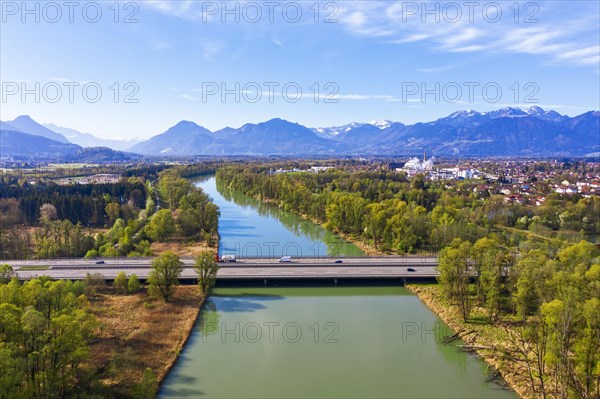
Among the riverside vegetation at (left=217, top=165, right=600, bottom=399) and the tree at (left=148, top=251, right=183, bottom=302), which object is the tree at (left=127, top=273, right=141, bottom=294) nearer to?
the tree at (left=148, top=251, right=183, bottom=302)

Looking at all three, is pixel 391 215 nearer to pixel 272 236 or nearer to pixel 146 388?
pixel 272 236

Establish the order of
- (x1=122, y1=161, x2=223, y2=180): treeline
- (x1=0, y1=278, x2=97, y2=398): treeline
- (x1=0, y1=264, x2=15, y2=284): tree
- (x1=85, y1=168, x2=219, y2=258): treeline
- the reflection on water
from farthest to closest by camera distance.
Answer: (x1=122, y1=161, x2=223, y2=180): treeline < the reflection on water < (x1=85, y1=168, x2=219, y2=258): treeline < (x1=0, y1=264, x2=15, y2=284): tree < (x1=0, y1=278, x2=97, y2=398): treeline

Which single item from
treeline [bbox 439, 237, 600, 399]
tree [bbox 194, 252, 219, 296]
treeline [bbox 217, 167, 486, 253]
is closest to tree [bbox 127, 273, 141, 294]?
tree [bbox 194, 252, 219, 296]

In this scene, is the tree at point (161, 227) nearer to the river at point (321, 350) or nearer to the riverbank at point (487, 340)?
the river at point (321, 350)

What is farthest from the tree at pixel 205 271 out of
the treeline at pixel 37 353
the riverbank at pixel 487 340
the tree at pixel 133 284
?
the riverbank at pixel 487 340

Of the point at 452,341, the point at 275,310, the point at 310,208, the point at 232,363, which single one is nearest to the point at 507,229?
the point at 310,208

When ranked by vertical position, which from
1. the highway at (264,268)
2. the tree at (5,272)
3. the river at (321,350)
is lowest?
the river at (321,350)
